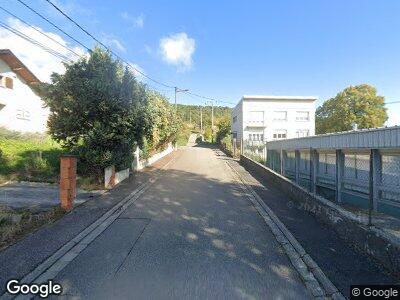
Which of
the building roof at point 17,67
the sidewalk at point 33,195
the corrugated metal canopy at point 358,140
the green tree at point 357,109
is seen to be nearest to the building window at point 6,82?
the building roof at point 17,67

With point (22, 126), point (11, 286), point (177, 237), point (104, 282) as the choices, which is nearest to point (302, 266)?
point (177, 237)

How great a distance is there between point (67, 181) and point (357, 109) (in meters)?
50.1

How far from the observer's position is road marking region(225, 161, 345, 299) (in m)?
4.71

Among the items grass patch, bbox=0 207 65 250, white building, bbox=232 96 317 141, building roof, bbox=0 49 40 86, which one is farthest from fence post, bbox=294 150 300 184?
white building, bbox=232 96 317 141

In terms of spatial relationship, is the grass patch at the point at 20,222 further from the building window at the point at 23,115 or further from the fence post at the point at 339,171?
the building window at the point at 23,115

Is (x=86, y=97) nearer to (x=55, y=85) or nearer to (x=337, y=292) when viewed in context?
(x=55, y=85)

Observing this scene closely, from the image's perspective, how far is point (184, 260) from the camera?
19.0 ft

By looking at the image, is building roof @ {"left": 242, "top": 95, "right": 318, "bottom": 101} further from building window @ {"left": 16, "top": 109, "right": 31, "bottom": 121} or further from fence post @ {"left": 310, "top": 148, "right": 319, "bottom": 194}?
fence post @ {"left": 310, "top": 148, "right": 319, "bottom": 194}

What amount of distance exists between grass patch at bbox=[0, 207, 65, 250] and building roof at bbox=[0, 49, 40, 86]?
2242 centimetres

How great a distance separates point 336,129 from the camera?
52.5 m

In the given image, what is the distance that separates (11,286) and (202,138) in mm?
77080

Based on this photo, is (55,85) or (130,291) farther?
(55,85)
